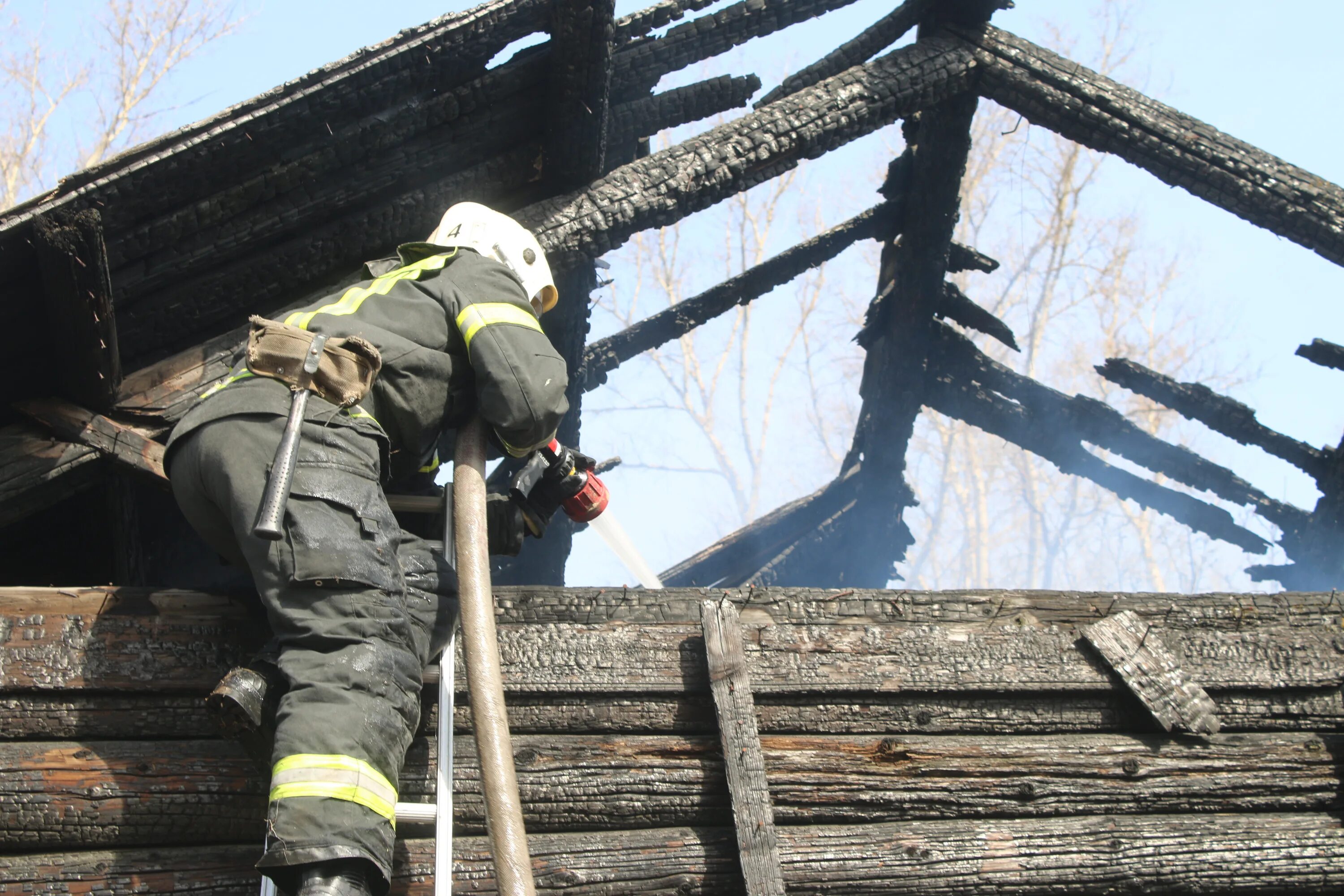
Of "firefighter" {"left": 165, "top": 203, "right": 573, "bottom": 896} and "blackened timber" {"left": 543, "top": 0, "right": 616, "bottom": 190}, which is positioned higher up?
"blackened timber" {"left": 543, "top": 0, "right": 616, "bottom": 190}

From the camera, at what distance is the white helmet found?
3.95 meters

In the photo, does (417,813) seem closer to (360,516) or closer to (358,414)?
(360,516)

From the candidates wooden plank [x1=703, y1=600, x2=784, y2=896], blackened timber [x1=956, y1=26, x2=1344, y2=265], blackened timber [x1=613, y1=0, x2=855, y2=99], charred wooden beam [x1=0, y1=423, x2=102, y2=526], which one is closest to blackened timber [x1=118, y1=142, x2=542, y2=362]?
charred wooden beam [x1=0, y1=423, x2=102, y2=526]

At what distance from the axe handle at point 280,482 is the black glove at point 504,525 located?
3.10 ft

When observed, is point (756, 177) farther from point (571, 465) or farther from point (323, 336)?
point (323, 336)

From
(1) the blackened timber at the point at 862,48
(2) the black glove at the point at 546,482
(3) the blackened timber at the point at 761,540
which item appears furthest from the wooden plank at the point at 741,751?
(3) the blackened timber at the point at 761,540

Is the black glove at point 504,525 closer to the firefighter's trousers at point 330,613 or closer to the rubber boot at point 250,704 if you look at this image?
the firefighter's trousers at point 330,613

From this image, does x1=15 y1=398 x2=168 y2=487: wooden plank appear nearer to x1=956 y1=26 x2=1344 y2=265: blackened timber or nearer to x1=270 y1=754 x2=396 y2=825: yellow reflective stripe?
x1=270 y1=754 x2=396 y2=825: yellow reflective stripe

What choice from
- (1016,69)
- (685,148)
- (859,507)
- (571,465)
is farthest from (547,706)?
(859,507)

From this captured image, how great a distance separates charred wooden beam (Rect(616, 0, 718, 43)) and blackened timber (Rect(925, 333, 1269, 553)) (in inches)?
179

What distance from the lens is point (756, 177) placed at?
562 cm

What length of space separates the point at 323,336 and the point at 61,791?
140cm

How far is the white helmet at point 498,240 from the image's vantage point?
395cm

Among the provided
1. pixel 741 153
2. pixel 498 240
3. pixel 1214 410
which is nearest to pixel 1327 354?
pixel 1214 410
